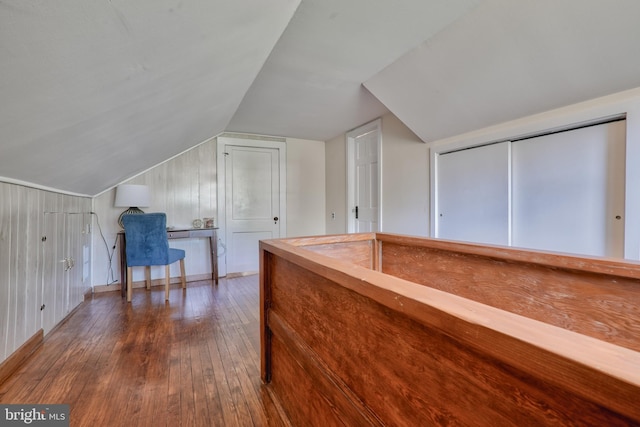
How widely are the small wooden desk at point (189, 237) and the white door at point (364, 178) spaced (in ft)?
6.18

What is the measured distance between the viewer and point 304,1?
5.07 feet

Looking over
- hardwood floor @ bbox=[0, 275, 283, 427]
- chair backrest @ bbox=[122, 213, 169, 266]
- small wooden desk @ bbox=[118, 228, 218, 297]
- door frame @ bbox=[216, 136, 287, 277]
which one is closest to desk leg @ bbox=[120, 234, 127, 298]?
small wooden desk @ bbox=[118, 228, 218, 297]

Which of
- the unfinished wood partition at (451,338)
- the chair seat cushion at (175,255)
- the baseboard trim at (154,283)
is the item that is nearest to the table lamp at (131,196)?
the chair seat cushion at (175,255)

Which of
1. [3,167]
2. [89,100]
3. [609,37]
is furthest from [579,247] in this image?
[3,167]

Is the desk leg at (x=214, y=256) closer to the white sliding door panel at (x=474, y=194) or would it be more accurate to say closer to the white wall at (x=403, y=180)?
the white wall at (x=403, y=180)

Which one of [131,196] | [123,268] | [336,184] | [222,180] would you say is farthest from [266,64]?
[123,268]

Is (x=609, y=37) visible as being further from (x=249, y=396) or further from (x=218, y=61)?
(x=249, y=396)

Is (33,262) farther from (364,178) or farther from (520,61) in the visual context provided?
(520,61)

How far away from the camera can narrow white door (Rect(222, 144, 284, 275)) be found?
4117 mm

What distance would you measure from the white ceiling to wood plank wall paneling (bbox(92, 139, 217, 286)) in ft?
3.00

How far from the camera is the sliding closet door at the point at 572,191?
165 centimetres

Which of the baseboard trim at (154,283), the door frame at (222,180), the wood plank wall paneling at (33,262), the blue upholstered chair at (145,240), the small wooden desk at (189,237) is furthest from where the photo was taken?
the door frame at (222,180)

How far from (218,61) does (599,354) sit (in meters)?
1.92

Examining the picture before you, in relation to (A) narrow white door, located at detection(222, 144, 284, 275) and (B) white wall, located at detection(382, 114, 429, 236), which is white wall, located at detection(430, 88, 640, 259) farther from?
(A) narrow white door, located at detection(222, 144, 284, 275)
